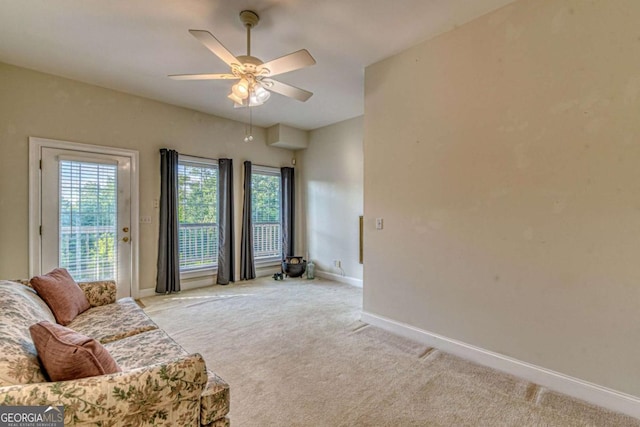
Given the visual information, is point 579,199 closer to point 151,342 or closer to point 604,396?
point 604,396

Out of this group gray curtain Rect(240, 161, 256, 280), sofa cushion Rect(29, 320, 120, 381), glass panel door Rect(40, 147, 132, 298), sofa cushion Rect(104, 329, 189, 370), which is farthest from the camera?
gray curtain Rect(240, 161, 256, 280)

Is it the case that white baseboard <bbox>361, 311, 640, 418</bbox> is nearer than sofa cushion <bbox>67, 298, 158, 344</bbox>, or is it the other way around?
white baseboard <bbox>361, 311, 640, 418</bbox>

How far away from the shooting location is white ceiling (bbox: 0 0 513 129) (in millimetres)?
2320

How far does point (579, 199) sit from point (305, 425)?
227cm

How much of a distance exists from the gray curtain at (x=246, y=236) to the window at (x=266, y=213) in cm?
24

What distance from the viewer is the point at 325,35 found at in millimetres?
2693

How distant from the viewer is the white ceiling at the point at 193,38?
2320 mm

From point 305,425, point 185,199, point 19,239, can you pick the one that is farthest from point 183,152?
point 305,425

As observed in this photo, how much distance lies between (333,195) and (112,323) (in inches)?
151

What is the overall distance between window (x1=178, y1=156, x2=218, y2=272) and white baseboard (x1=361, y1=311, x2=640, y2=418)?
3.23 meters

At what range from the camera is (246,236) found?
5.16 metres

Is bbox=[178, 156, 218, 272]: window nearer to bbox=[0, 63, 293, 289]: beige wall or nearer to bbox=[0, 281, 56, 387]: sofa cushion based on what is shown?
bbox=[0, 63, 293, 289]: beige wall

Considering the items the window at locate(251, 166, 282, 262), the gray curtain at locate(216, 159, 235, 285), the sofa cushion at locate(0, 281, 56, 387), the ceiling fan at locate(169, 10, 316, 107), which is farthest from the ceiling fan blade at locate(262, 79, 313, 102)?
the window at locate(251, 166, 282, 262)
